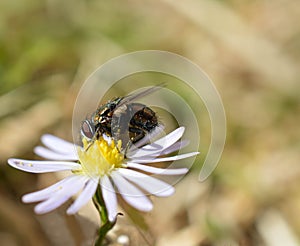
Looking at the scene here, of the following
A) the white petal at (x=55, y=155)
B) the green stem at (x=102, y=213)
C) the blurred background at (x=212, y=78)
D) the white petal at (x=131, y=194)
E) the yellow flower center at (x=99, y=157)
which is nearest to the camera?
the white petal at (x=131, y=194)

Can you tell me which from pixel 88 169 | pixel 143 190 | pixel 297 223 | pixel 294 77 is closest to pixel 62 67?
pixel 294 77

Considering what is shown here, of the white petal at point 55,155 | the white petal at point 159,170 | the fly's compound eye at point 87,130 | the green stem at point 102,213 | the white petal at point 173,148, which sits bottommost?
the green stem at point 102,213

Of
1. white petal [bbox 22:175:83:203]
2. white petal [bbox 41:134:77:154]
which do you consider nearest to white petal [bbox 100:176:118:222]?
white petal [bbox 22:175:83:203]

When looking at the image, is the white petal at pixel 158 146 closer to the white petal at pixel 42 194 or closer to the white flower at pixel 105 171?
the white flower at pixel 105 171

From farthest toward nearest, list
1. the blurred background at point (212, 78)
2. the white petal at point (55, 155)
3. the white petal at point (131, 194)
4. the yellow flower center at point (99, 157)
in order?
the blurred background at point (212, 78) < the white petal at point (55, 155) < the yellow flower center at point (99, 157) < the white petal at point (131, 194)

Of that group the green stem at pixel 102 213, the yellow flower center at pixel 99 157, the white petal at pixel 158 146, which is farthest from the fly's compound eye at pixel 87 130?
the green stem at pixel 102 213

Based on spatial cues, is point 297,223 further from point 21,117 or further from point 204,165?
point 21,117

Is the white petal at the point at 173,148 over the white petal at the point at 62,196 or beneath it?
over
